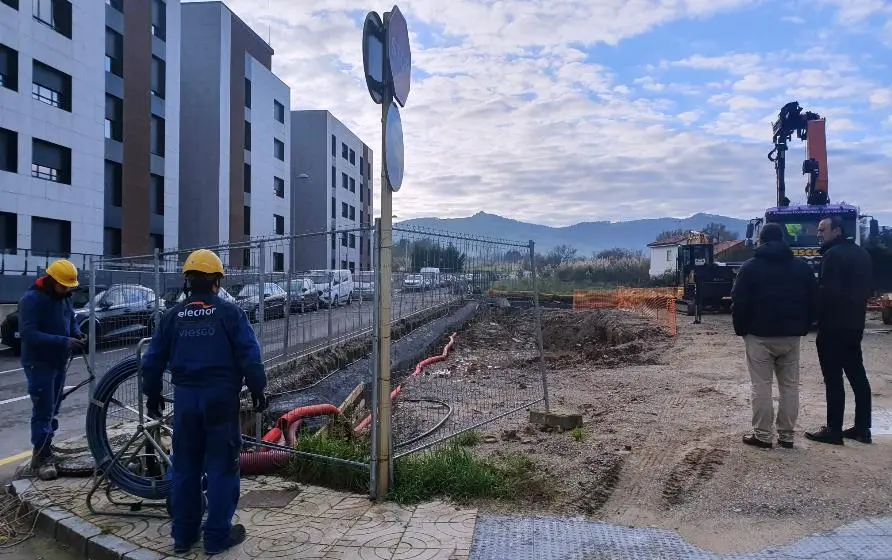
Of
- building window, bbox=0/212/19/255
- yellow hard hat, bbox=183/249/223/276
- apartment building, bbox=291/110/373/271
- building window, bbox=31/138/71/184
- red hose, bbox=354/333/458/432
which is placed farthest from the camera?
apartment building, bbox=291/110/373/271

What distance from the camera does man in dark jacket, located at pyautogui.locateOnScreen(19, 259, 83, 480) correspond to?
5387 millimetres

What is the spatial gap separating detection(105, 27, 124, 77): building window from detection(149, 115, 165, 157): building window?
320 cm

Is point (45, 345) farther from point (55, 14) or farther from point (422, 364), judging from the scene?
point (55, 14)

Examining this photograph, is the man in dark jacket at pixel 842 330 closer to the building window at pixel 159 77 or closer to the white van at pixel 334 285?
the white van at pixel 334 285

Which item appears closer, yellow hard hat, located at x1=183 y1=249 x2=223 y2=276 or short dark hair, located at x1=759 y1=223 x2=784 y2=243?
yellow hard hat, located at x1=183 y1=249 x2=223 y2=276

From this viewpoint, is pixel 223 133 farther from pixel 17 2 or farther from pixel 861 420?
pixel 861 420

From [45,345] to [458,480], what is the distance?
350cm

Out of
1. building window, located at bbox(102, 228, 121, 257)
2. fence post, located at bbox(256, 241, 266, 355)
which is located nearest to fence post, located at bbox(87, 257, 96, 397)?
fence post, located at bbox(256, 241, 266, 355)

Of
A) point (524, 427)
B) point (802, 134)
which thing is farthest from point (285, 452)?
point (802, 134)

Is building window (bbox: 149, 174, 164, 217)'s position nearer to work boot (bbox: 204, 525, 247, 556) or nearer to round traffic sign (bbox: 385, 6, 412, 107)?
round traffic sign (bbox: 385, 6, 412, 107)

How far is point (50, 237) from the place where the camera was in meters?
24.5

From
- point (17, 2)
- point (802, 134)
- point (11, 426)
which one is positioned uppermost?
point (17, 2)

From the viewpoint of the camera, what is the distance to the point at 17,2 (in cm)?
2227

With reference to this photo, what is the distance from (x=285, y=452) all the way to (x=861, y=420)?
4.75 meters
